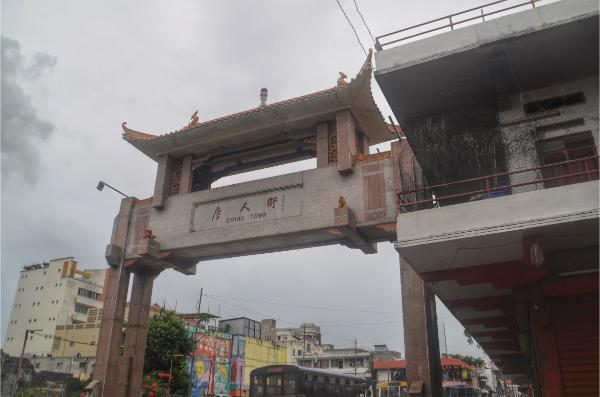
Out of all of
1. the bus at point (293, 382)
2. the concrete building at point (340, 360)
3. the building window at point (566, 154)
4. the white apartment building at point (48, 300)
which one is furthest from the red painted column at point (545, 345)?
the white apartment building at point (48, 300)

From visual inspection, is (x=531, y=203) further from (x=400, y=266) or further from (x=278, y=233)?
(x=278, y=233)

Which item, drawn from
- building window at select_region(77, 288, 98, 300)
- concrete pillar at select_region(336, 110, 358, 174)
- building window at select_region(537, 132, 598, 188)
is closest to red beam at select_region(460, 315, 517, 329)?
building window at select_region(537, 132, 598, 188)

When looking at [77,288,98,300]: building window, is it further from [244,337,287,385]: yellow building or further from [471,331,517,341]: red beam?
[471,331,517,341]: red beam

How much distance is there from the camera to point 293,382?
62.1 ft

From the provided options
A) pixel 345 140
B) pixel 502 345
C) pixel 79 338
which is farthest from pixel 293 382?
pixel 79 338

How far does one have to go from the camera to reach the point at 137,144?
17.4 meters

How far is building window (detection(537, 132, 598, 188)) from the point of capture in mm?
9531

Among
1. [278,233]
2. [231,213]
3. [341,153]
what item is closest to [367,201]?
[341,153]

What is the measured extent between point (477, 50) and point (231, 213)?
8838 millimetres

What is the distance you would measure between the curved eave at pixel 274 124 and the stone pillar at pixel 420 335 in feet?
16.4

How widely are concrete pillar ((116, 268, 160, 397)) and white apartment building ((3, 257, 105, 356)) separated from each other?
46.6 m

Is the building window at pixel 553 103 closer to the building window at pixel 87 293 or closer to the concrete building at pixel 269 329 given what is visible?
the building window at pixel 87 293

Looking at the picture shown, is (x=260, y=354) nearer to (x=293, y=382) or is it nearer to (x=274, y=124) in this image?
(x=293, y=382)

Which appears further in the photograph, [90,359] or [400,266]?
[90,359]
